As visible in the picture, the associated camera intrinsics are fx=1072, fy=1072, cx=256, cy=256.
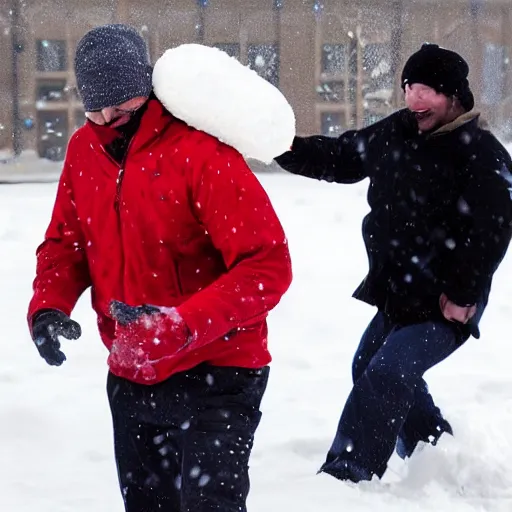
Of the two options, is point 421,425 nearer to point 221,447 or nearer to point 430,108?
point 430,108

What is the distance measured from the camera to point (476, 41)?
23938mm

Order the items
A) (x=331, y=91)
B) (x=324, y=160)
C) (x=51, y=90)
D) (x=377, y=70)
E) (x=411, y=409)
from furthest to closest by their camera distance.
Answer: (x=377, y=70)
(x=331, y=91)
(x=51, y=90)
(x=411, y=409)
(x=324, y=160)

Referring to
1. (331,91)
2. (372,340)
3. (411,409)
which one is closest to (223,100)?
(372,340)

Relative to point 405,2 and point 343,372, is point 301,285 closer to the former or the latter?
point 343,372

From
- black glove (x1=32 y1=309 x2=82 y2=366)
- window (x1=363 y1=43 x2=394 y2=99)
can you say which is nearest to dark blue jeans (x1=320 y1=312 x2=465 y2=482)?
black glove (x1=32 y1=309 x2=82 y2=366)

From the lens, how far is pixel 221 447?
7.36 feet

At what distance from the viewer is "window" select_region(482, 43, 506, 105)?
23750 mm

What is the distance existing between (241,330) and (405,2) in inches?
882

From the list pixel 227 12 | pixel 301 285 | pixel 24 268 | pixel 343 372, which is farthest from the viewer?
pixel 227 12

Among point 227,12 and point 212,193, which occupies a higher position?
point 212,193

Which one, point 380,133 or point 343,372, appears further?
point 343,372

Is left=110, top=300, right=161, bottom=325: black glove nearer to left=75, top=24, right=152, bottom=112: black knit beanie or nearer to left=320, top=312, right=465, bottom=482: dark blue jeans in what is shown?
left=75, top=24, right=152, bottom=112: black knit beanie

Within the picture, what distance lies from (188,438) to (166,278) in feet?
1.12

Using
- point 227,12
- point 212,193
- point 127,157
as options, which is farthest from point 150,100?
point 227,12
